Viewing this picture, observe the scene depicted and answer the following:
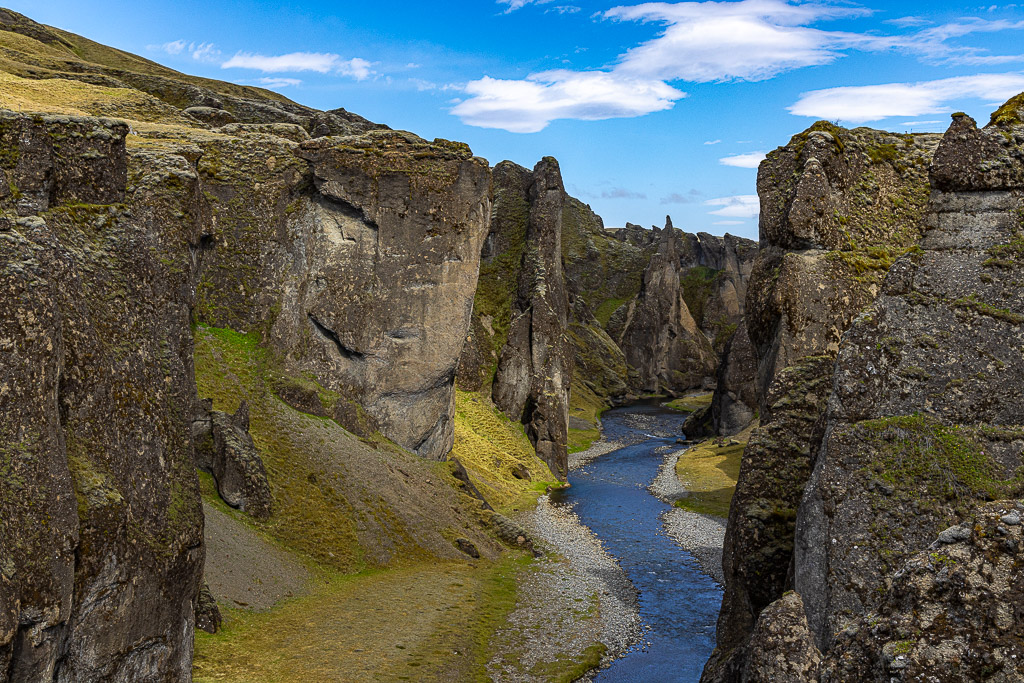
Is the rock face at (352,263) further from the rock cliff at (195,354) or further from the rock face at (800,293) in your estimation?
the rock face at (800,293)

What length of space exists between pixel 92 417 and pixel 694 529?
4625cm

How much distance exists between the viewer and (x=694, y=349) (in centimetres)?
15962

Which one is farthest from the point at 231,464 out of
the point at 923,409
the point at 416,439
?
the point at 923,409

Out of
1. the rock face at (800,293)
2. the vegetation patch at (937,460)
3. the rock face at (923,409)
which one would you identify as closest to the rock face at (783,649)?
the rock face at (923,409)

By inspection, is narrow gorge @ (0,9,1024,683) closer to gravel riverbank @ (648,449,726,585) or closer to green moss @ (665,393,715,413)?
gravel riverbank @ (648,449,726,585)

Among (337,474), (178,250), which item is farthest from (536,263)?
(178,250)

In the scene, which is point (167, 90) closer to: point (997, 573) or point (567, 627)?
point (567, 627)

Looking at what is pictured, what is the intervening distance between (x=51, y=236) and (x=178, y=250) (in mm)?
6094

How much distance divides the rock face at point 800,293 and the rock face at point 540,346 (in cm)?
5358

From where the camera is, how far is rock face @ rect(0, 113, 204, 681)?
15.2m

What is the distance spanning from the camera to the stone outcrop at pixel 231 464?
36.8 m

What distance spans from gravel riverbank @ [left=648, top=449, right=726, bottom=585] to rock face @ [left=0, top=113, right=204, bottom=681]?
29865 millimetres

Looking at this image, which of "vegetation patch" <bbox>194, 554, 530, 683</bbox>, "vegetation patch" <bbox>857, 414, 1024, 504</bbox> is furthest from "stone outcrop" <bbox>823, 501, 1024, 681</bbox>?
"vegetation patch" <bbox>194, 554, 530, 683</bbox>

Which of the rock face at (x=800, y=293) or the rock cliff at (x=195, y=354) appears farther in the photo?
the rock face at (x=800, y=293)
